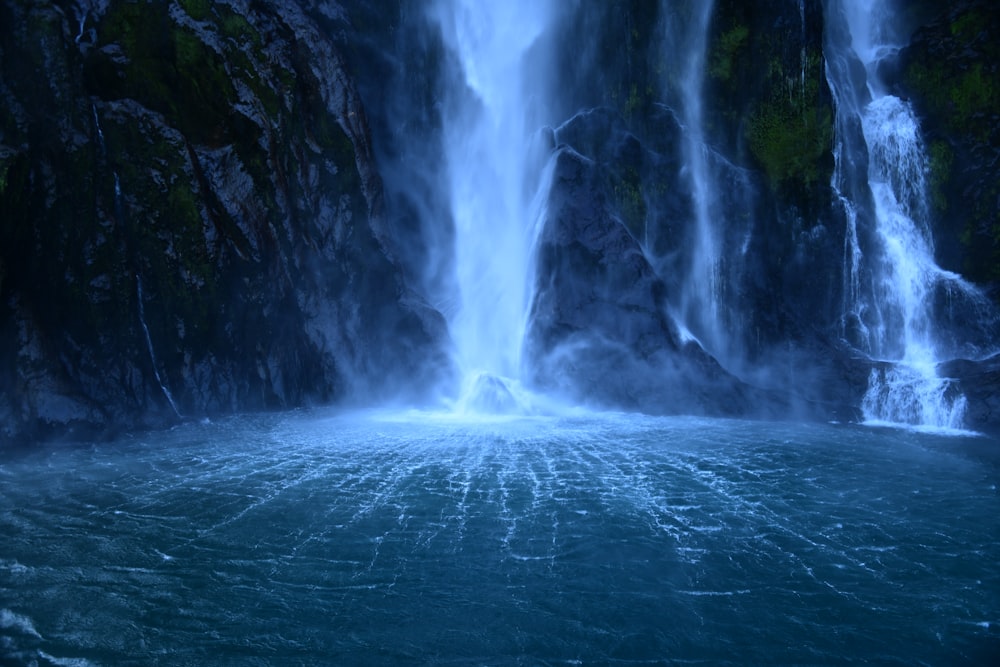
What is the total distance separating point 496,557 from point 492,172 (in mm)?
23767

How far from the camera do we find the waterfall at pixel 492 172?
89.6 feet

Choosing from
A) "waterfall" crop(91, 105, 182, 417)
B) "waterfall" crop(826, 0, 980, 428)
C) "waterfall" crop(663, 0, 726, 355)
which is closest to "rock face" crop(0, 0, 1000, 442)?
"waterfall" crop(91, 105, 182, 417)

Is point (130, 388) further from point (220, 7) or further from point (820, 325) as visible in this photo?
point (820, 325)

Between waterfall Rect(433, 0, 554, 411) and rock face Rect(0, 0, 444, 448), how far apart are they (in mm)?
2477

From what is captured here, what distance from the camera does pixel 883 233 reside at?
86.8 feet

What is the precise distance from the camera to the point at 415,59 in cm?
3133

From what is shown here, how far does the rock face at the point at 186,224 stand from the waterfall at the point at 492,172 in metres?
2.48

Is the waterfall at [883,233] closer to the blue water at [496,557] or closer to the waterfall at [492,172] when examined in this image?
the blue water at [496,557]

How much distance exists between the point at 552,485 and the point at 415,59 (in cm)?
2429

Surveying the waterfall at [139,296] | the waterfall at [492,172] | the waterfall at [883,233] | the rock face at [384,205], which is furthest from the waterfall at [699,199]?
the waterfall at [139,296]

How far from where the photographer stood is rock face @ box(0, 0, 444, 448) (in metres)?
18.0

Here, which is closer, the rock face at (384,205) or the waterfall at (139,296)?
the rock face at (384,205)

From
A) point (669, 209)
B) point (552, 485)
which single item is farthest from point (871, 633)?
point (669, 209)

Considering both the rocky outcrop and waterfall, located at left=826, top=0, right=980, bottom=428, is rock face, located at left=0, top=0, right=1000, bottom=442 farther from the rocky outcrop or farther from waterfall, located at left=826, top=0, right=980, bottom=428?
waterfall, located at left=826, top=0, right=980, bottom=428
